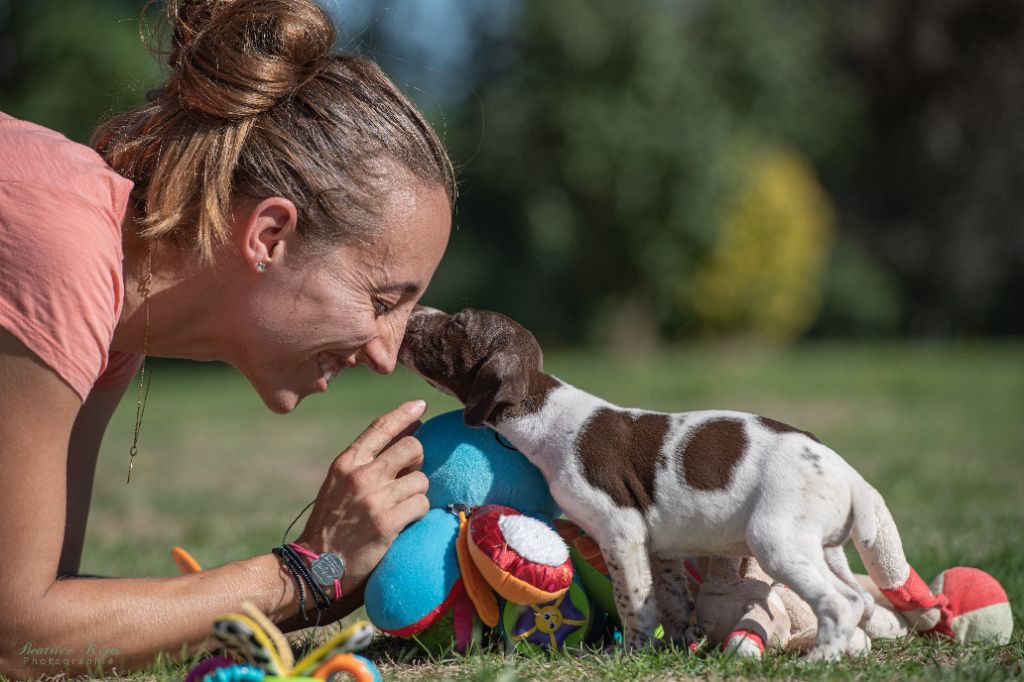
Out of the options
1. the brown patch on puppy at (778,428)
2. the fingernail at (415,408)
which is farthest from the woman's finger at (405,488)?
the brown patch on puppy at (778,428)

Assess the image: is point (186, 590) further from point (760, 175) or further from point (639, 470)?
point (760, 175)

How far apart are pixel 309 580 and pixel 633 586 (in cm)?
92

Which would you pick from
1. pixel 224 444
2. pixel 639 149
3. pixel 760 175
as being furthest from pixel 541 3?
pixel 224 444

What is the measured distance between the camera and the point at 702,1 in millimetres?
26781

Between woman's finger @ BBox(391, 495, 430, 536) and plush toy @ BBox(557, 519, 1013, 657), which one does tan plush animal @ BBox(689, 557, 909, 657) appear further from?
woman's finger @ BBox(391, 495, 430, 536)

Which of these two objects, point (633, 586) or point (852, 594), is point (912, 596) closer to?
point (852, 594)

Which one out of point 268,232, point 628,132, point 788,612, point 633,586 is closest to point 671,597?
point 633,586

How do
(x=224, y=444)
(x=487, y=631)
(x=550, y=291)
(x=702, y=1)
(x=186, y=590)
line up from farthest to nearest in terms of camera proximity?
1. (x=550, y=291)
2. (x=702, y=1)
3. (x=224, y=444)
4. (x=487, y=631)
5. (x=186, y=590)

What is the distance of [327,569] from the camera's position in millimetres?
3074

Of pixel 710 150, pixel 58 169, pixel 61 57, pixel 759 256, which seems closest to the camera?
pixel 58 169

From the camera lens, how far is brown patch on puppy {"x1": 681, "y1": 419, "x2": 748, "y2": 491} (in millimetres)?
3033

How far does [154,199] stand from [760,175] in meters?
25.2

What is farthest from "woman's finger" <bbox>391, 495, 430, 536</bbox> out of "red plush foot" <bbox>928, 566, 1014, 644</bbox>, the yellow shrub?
the yellow shrub

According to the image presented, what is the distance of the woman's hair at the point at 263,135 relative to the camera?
295cm
